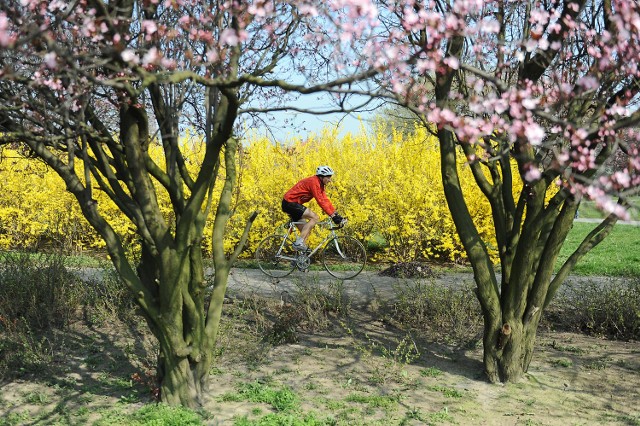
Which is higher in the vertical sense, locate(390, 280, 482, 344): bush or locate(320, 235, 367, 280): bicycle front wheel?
locate(320, 235, 367, 280): bicycle front wheel

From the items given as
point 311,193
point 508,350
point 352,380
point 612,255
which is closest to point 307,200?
point 311,193

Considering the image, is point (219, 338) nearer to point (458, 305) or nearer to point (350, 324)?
point (350, 324)

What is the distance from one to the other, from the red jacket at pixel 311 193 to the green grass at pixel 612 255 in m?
3.79

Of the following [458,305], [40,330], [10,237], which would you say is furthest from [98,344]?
[10,237]

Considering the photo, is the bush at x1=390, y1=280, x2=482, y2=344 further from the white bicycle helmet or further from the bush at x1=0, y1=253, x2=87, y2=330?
the bush at x1=0, y1=253, x2=87, y2=330

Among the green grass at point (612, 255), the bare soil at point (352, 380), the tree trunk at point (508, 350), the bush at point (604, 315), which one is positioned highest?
the green grass at point (612, 255)

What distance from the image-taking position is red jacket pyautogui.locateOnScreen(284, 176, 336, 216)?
8734 mm

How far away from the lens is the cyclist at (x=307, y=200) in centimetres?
873

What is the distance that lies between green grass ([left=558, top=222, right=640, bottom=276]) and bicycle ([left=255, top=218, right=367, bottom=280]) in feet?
11.1

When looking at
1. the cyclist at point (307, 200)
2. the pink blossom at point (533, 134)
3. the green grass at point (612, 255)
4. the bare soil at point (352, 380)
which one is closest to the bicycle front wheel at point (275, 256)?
the cyclist at point (307, 200)

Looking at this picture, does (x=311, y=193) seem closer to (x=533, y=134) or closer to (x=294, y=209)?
(x=294, y=209)

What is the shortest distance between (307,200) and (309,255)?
0.82 meters

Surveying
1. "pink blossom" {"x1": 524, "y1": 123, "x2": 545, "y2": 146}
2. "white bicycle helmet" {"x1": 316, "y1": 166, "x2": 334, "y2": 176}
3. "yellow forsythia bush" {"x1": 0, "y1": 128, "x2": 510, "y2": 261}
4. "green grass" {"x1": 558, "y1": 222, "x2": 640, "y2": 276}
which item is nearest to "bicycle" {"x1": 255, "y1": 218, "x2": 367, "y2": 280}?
"yellow forsythia bush" {"x1": 0, "y1": 128, "x2": 510, "y2": 261}

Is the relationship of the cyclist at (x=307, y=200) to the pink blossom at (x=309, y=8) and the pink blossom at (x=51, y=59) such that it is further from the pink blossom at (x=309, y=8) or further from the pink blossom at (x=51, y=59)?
the pink blossom at (x=51, y=59)
